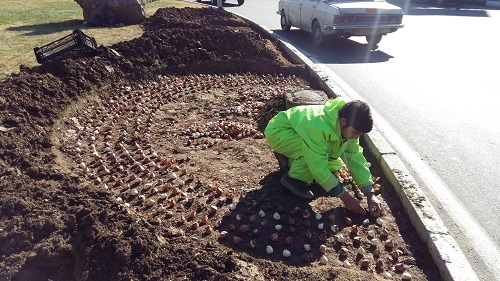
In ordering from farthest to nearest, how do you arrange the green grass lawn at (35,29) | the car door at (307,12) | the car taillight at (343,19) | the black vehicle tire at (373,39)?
the car door at (307,12) → the black vehicle tire at (373,39) → the car taillight at (343,19) → the green grass lawn at (35,29)

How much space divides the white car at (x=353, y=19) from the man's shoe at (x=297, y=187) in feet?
25.3

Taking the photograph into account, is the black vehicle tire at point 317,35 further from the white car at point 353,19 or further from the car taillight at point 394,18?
the car taillight at point 394,18

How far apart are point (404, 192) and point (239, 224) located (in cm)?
165

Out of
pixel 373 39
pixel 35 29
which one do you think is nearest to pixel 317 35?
pixel 373 39

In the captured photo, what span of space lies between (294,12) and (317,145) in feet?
33.2

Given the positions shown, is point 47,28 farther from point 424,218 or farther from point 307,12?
point 424,218

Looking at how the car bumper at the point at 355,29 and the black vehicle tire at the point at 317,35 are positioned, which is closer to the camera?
the car bumper at the point at 355,29

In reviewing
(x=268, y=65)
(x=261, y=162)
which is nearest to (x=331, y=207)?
(x=261, y=162)

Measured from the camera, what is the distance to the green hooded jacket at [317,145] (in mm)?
4051

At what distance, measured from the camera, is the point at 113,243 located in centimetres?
335

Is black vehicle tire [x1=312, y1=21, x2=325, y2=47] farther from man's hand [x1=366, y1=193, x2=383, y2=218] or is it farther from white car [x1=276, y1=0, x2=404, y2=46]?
man's hand [x1=366, y1=193, x2=383, y2=218]

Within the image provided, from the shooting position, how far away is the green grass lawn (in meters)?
9.19

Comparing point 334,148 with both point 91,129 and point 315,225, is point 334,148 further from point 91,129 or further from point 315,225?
point 91,129

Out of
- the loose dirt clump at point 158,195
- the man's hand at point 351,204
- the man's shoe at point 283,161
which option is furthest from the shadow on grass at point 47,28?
the man's hand at point 351,204
